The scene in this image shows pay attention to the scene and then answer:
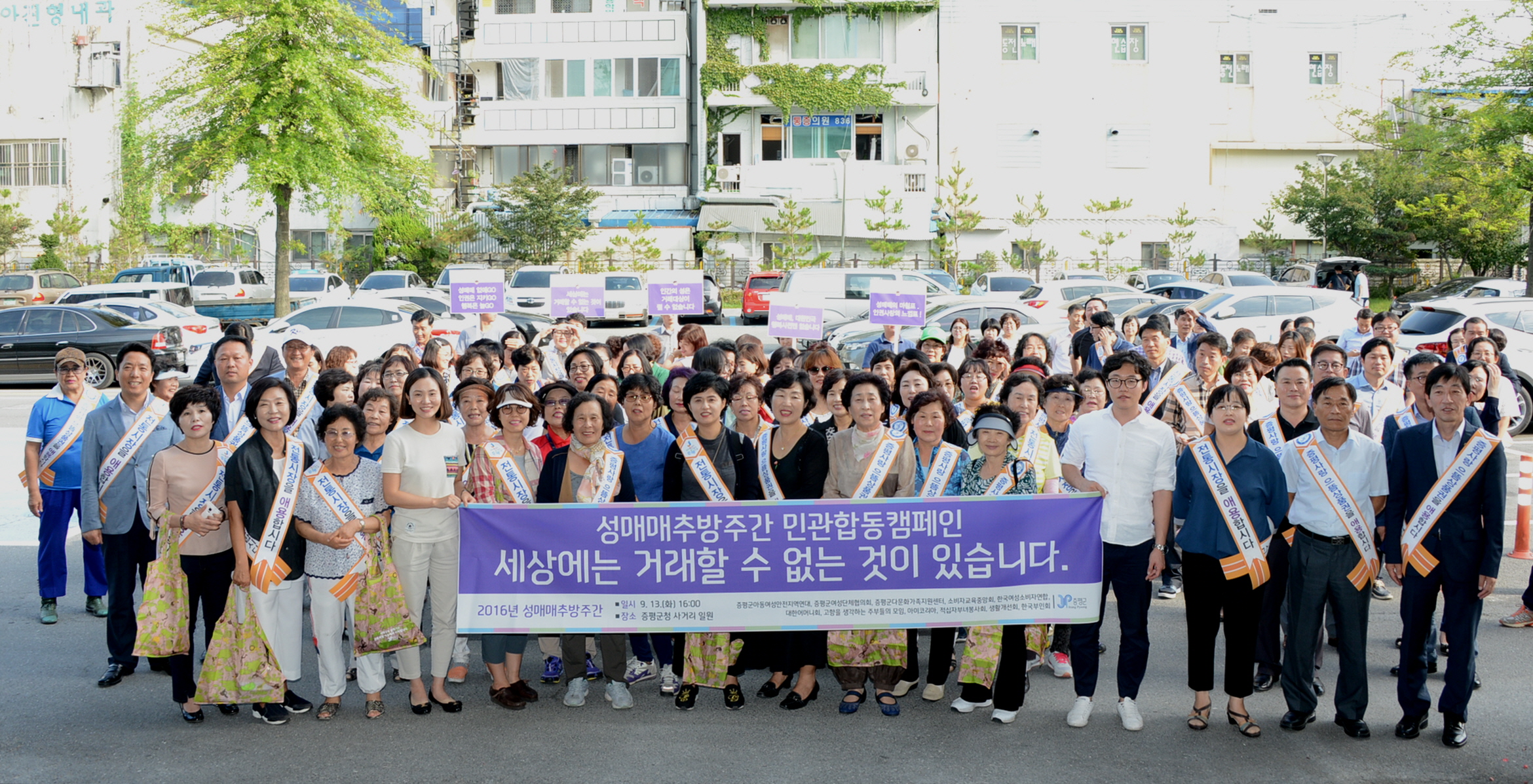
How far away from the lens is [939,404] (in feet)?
20.2

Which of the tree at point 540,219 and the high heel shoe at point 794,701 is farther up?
the tree at point 540,219

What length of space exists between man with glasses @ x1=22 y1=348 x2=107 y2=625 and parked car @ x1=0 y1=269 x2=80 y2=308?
89.6ft

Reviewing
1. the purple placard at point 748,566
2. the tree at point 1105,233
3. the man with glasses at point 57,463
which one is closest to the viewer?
the purple placard at point 748,566

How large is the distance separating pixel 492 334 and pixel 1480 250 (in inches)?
1272

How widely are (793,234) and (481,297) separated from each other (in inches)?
1009

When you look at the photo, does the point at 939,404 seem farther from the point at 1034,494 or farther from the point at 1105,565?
the point at 1105,565

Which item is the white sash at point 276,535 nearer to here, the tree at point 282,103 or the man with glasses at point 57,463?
the man with glasses at point 57,463

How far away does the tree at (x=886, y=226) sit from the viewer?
3900 cm

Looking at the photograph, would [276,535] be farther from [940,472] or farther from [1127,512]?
[1127,512]

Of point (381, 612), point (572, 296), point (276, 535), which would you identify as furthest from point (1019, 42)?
point (276, 535)

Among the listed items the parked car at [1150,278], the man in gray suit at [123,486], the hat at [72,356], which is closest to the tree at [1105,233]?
the parked car at [1150,278]

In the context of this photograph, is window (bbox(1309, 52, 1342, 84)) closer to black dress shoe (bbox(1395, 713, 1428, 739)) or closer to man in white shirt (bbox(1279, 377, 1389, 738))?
man in white shirt (bbox(1279, 377, 1389, 738))

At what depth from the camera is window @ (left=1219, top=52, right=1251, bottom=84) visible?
42469 mm

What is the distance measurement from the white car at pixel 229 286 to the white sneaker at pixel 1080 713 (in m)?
30.3
